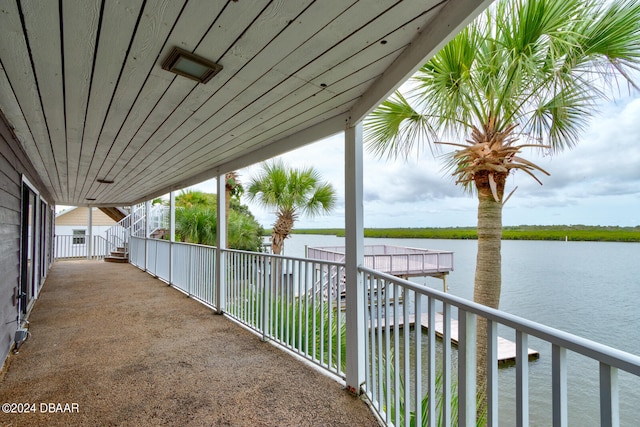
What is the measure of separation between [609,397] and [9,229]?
4146 millimetres

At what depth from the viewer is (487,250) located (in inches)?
117

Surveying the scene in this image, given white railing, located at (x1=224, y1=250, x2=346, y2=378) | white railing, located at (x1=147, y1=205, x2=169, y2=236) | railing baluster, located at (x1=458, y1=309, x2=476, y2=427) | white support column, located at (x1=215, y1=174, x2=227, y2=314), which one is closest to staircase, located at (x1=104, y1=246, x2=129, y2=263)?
white railing, located at (x1=147, y1=205, x2=169, y2=236)

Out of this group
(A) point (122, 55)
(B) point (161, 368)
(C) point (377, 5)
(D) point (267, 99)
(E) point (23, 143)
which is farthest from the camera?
(E) point (23, 143)

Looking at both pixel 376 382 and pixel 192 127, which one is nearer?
pixel 376 382

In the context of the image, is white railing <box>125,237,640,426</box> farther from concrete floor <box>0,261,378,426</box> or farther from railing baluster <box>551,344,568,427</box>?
concrete floor <box>0,261,378,426</box>

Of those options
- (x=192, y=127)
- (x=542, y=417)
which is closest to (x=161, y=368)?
(x=192, y=127)

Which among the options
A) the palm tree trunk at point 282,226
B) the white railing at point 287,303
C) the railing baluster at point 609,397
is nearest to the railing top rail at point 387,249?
the palm tree trunk at point 282,226

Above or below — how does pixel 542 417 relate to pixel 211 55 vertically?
below

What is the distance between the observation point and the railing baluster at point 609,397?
738 millimetres

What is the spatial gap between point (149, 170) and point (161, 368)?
303 cm

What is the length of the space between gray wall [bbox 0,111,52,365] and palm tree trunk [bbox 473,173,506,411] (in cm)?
406

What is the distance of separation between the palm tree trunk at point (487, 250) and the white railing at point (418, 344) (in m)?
0.72

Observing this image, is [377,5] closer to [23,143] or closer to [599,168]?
[23,143]

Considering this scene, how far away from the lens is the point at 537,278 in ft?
16.6
